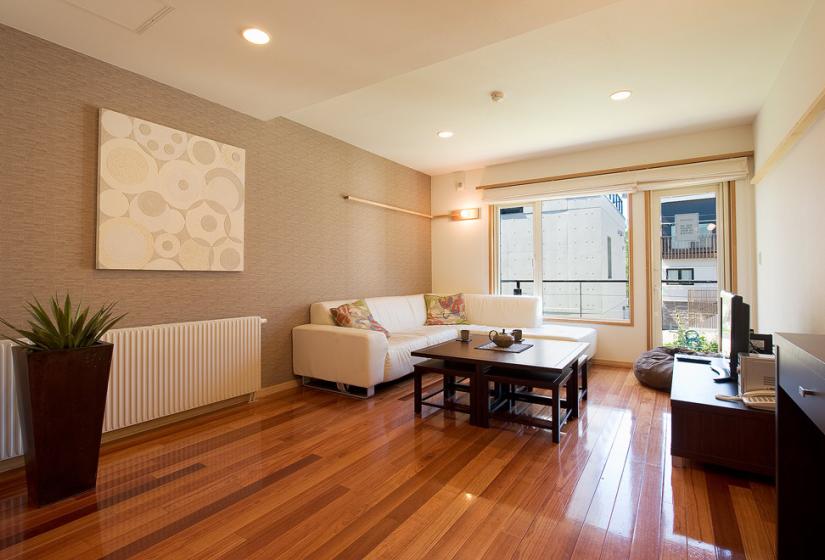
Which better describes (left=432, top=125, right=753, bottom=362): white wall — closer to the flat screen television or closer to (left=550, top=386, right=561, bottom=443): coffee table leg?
the flat screen television

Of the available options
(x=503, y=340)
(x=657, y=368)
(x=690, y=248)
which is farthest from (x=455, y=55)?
(x=690, y=248)

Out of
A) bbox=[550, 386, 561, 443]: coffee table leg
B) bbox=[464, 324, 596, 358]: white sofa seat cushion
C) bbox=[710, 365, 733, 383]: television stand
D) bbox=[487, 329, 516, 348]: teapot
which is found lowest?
bbox=[550, 386, 561, 443]: coffee table leg

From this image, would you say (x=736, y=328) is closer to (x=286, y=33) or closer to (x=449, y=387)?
(x=449, y=387)

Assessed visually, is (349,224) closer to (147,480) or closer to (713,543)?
(147,480)

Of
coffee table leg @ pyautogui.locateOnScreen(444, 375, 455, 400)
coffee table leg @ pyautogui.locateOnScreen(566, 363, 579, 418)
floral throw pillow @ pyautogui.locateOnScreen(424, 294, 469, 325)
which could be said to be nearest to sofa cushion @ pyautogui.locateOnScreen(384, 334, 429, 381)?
coffee table leg @ pyautogui.locateOnScreen(444, 375, 455, 400)

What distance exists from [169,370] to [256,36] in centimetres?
230

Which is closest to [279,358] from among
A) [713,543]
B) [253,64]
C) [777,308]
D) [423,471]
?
[423,471]

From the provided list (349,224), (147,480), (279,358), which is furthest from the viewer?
(349,224)

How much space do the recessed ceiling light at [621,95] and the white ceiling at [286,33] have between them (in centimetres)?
169

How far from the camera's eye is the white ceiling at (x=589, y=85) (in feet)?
8.16

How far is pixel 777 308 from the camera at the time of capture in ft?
10.8

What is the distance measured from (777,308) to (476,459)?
288 centimetres

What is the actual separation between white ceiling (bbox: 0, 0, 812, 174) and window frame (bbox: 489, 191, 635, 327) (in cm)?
123

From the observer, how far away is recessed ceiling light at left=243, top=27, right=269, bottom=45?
2.31 meters
